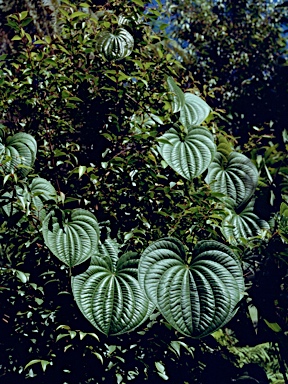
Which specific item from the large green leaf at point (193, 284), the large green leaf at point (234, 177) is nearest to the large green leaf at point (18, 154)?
the large green leaf at point (193, 284)

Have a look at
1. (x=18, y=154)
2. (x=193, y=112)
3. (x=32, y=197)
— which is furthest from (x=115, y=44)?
(x=32, y=197)

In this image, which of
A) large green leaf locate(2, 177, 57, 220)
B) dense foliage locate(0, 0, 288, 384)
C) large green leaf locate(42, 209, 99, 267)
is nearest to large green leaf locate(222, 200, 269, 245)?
dense foliage locate(0, 0, 288, 384)

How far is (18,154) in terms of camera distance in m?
2.19

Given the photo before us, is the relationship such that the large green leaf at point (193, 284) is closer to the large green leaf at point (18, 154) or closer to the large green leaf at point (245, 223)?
the large green leaf at point (245, 223)

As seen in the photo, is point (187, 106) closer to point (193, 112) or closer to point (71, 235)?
point (193, 112)

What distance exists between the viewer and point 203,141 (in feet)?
8.00

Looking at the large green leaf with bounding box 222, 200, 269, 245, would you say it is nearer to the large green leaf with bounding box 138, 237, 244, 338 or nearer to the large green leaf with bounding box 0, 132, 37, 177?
the large green leaf with bounding box 138, 237, 244, 338

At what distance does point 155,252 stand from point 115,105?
811 millimetres

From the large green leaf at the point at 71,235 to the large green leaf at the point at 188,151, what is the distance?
1.48 ft

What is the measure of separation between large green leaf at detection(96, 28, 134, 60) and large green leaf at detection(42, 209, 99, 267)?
0.74m

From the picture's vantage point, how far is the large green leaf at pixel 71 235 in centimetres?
202

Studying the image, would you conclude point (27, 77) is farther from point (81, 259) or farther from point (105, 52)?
point (81, 259)

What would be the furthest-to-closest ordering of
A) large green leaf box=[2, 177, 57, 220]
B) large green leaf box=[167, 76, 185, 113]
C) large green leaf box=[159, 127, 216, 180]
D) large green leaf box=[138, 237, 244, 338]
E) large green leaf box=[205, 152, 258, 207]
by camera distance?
large green leaf box=[205, 152, 258, 207] < large green leaf box=[167, 76, 185, 113] < large green leaf box=[159, 127, 216, 180] < large green leaf box=[2, 177, 57, 220] < large green leaf box=[138, 237, 244, 338]

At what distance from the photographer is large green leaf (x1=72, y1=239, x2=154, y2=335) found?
1991 mm
